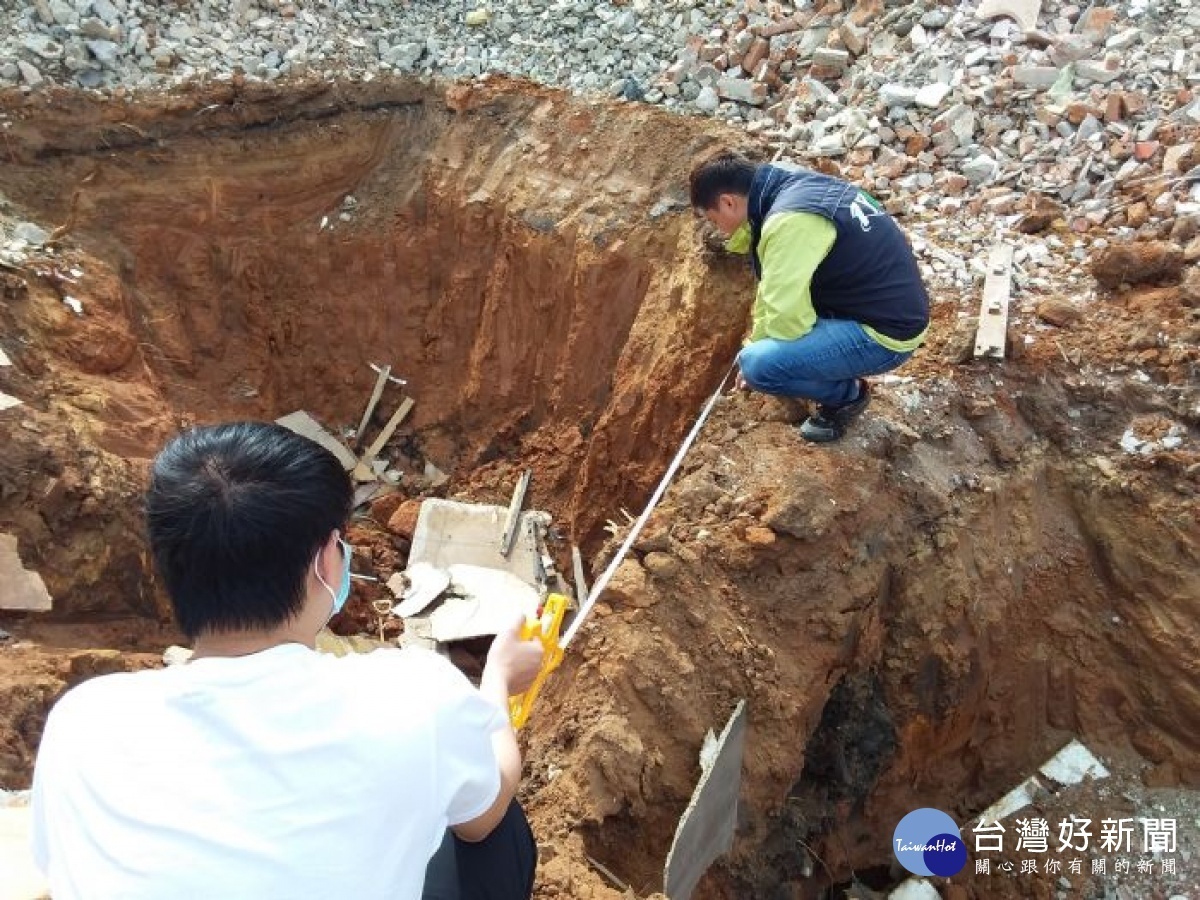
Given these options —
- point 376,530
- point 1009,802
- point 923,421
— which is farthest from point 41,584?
point 1009,802

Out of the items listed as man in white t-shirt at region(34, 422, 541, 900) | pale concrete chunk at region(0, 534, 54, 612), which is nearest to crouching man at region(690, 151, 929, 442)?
man in white t-shirt at region(34, 422, 541, 900)

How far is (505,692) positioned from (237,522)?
899 millimetres

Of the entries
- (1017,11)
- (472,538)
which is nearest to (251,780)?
(472,538)

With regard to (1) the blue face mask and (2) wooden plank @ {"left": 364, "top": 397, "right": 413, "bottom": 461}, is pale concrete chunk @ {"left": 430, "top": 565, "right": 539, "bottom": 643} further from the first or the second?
(1) the blue face mask

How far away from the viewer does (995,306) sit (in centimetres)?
477

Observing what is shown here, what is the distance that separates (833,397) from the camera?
4.36 meters

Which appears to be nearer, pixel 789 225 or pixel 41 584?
pixel 789 225

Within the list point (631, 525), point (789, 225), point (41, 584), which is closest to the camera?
point (789, 225)

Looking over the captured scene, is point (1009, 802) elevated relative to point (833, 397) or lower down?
lower down

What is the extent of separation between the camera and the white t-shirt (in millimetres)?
1671

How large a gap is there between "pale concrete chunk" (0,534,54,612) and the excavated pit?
4.4 inches

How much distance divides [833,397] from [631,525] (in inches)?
44.0

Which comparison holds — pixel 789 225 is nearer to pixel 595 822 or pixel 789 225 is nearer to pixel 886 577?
pixel 886 577

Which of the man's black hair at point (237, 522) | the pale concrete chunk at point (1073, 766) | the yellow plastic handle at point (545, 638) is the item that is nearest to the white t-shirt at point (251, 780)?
the man's black hair at point (237, 522)
